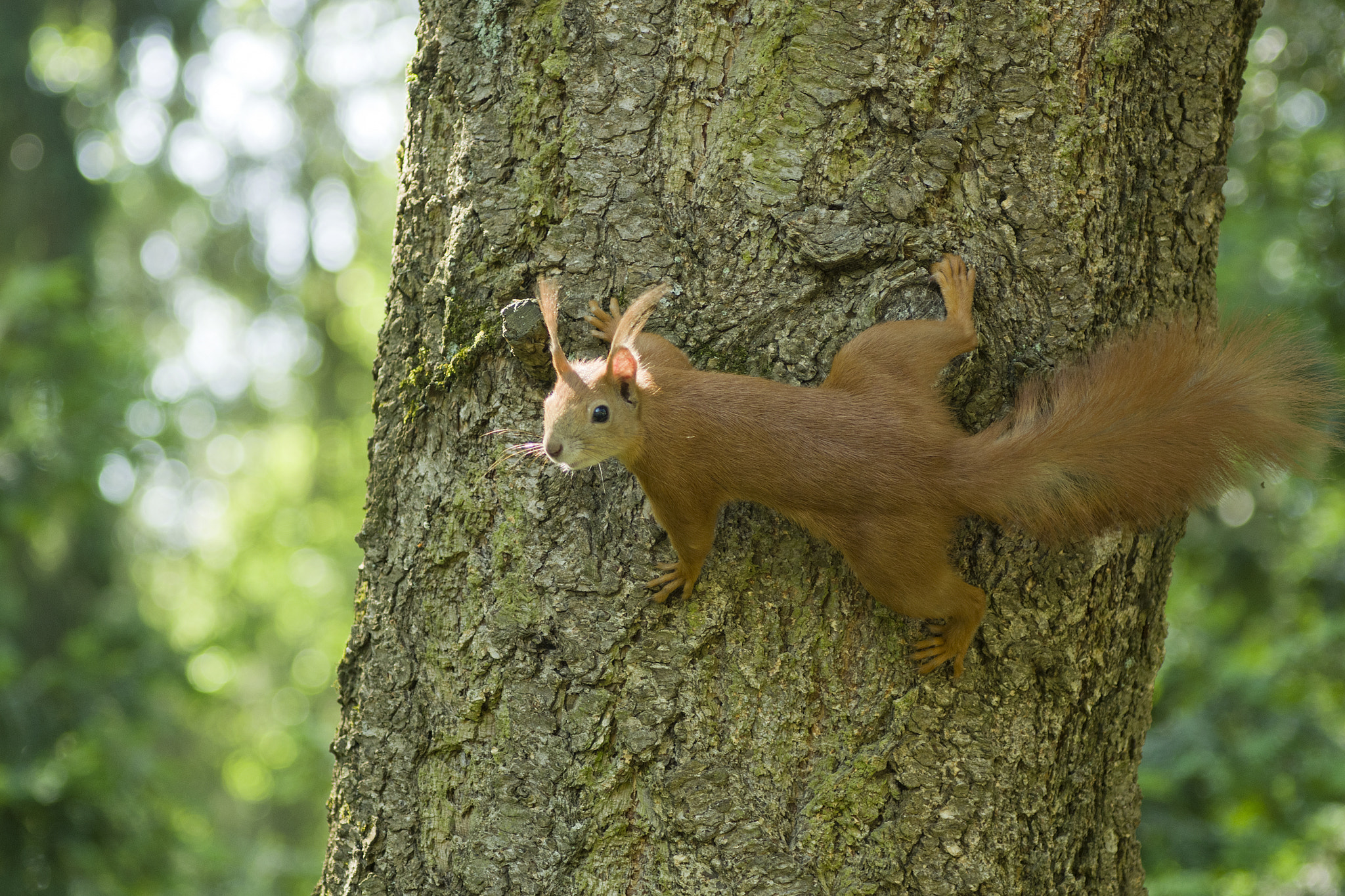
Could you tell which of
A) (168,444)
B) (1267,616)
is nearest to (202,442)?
(168,444)

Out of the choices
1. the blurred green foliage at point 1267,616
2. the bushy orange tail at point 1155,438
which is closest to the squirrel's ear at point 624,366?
the bushy orange tail at point 1155,438

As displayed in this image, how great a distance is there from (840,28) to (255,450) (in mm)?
15085

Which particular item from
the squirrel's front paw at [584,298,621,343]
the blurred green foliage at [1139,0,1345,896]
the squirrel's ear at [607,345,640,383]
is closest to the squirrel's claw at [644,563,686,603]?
the squirrel's ear at [607,345,640,383]

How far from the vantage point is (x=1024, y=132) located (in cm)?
178

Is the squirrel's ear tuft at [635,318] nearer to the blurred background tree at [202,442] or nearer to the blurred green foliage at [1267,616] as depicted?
the blurred background tree at [202,442]

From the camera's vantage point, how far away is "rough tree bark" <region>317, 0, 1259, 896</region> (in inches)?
68.7

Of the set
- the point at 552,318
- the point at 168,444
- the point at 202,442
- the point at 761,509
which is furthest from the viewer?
the point at 202,442

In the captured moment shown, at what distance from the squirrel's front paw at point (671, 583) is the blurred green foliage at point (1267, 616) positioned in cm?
315

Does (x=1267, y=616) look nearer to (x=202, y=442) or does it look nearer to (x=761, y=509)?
(x=761, y=509)

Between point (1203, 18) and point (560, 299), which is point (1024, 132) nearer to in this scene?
point (1203, 18)

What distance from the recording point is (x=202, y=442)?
11.3 meters

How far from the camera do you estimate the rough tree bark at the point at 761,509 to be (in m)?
1.75

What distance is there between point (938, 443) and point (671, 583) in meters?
0.54

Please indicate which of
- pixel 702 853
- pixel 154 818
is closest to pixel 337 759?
pixel 702 853
